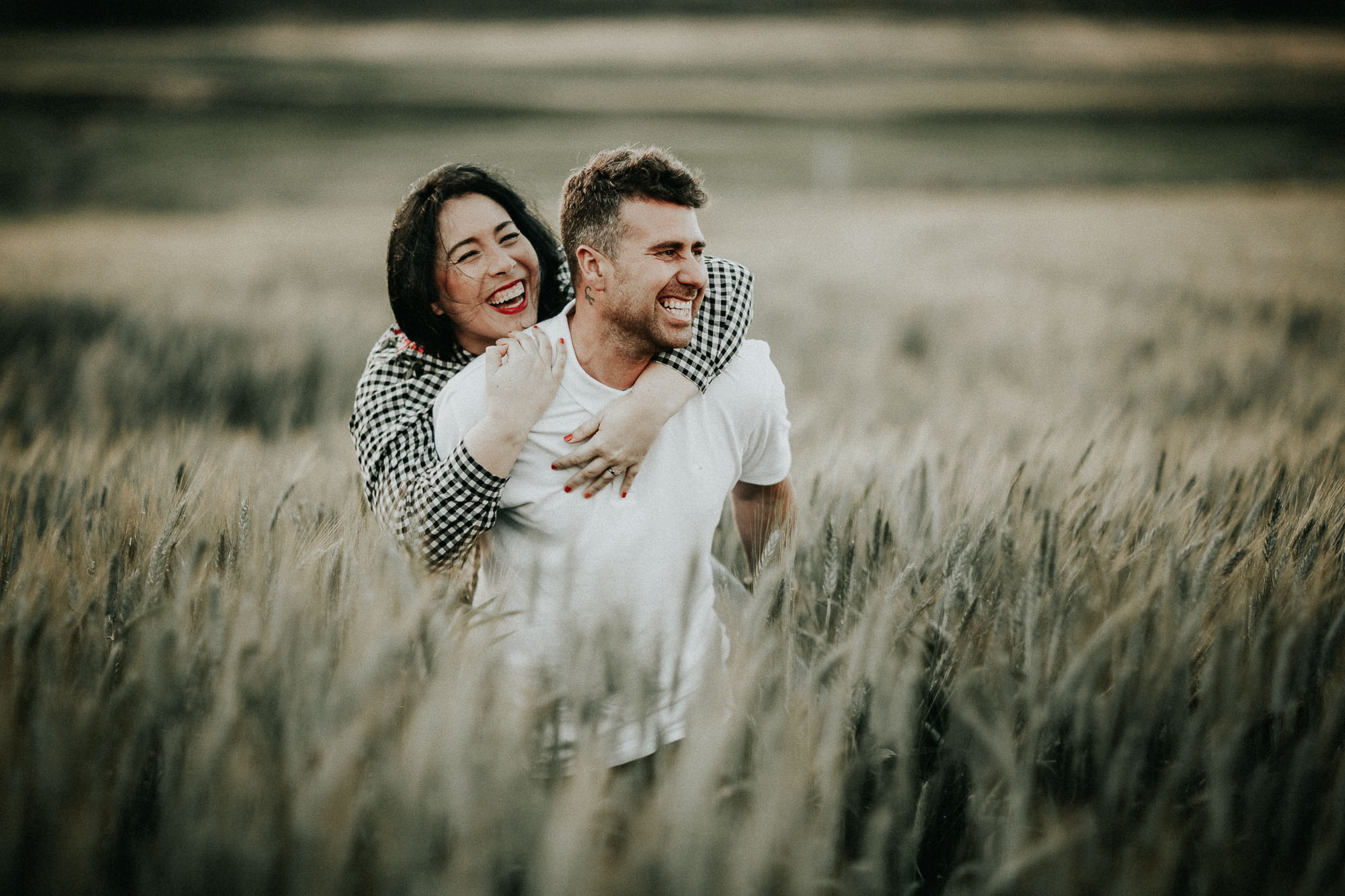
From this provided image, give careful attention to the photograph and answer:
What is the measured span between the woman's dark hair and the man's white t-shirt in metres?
0.37

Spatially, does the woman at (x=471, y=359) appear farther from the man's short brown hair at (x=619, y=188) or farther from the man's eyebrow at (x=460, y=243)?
the man's short brown hair at (x=619, y=188)

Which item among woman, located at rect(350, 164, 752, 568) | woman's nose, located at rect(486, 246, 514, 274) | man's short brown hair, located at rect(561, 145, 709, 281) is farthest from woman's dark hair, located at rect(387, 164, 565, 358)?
man's short brown hair, located at rect(561, 145, 709, 281)

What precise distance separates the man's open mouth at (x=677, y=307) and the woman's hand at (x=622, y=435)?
0.14 metres

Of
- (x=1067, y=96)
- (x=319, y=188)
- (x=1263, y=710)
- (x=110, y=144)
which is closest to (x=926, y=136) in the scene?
(x=1067, y=96)

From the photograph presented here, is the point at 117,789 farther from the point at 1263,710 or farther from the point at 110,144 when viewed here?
the point at 110,144

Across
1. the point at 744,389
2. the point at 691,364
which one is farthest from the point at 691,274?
the point at 744,389

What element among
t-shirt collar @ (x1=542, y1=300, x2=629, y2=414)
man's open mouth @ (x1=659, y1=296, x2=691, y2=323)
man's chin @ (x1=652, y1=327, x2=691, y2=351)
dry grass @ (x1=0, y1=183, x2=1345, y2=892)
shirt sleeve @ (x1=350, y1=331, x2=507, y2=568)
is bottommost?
dry grass @ (x1=0, y1=183, x2=1345, y2=892)

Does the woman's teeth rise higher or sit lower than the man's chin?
higher

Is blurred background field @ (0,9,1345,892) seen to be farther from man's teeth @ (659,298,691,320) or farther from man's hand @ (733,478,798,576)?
man's teeth @ (659,298,691,320)

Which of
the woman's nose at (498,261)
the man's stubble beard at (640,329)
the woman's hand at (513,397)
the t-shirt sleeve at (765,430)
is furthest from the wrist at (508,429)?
the woman's nose at (498,261)

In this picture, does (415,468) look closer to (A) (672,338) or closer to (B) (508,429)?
(B) (508,429)

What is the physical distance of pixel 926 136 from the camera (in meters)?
43.5

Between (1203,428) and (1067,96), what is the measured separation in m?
67.5

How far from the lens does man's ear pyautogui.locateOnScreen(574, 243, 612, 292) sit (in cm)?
156
